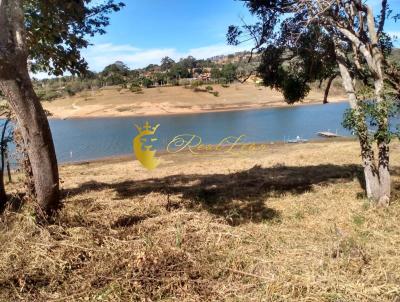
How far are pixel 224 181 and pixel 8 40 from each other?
322 inches

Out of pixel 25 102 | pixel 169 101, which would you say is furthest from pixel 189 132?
pixel 25 102

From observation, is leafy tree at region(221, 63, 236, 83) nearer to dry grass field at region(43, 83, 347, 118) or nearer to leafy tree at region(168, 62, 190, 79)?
dry grass field at region(43, 83, 347, 118)

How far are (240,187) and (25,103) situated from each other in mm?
6939

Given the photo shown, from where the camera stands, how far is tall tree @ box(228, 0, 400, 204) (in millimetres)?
8781

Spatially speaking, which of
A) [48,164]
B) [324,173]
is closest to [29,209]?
[48,164]

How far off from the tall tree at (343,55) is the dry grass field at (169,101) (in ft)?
197

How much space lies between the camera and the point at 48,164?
6582 mm

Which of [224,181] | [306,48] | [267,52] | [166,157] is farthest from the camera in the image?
[166,157]

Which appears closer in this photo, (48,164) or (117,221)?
(48,164)

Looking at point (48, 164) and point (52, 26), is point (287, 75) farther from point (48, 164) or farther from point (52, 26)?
point (48, 164)

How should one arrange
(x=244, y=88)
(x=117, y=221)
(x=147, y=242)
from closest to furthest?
(x=147, y=242) < (x=117, y=221) < (x=244, y=88)

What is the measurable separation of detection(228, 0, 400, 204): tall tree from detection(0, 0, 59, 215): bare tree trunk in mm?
5762

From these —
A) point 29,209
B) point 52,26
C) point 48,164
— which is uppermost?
point 52,26

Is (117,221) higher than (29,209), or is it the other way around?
(29,209)
